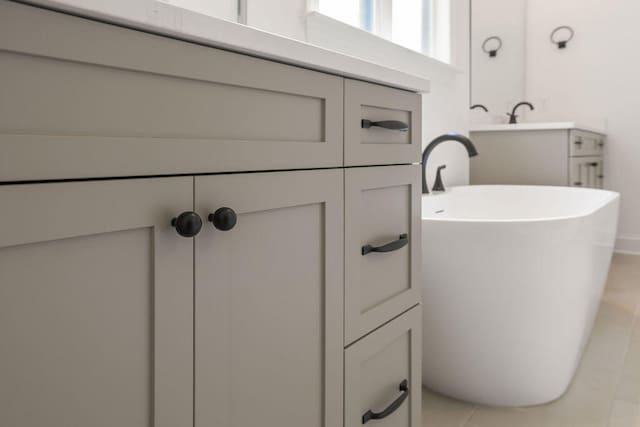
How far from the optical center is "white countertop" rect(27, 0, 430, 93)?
453mm

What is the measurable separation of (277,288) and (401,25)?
207 centimetres

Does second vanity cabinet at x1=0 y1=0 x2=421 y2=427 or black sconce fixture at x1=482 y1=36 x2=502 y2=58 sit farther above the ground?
black sconce fixture at x1=482 y1=36 x2=502 y2=58

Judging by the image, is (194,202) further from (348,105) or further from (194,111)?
(348,105)

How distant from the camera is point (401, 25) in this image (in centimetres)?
242

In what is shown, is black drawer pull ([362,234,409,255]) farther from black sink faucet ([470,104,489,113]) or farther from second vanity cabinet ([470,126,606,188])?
black sink faucet ([470,104,489,113])

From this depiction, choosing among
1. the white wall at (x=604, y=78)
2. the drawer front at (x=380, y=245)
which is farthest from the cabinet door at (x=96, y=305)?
the white wall at (x=604, y=78)

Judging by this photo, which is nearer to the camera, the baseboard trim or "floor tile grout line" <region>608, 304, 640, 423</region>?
"floor tile grout line" <region>608, 304, 640, 423</region>

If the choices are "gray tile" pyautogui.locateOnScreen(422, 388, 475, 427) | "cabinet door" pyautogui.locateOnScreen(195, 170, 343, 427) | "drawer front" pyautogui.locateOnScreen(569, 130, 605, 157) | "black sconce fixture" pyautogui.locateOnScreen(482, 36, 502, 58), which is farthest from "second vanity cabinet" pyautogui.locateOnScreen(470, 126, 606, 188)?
"cabinet door" pyautogui.locateOnScreen(195, 170, 343, 427)

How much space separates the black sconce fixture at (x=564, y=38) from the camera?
12.9 feet

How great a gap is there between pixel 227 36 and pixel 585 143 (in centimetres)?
315

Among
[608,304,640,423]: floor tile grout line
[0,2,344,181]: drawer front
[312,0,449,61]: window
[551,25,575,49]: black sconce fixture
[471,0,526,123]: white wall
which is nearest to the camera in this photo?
[0,2,344,181]: drawer front

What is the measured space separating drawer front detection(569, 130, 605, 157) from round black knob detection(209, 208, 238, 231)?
2.70 m

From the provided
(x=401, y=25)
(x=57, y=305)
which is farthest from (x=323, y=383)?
(x=401, y=25)

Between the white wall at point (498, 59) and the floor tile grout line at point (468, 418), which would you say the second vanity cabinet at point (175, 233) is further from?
the white wall at point (498, 59)
